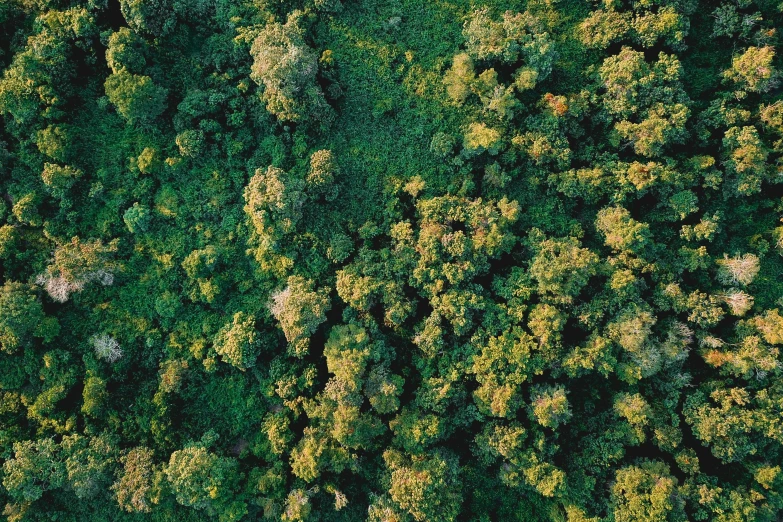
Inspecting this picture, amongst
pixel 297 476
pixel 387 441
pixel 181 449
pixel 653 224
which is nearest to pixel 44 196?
pixel 181 449

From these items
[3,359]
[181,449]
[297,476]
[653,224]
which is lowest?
[297,476]

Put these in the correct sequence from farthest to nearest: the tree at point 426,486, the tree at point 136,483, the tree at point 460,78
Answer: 1. the tree at point 460,78
2. the tree at point 136,483
3. the tree at point 426,486

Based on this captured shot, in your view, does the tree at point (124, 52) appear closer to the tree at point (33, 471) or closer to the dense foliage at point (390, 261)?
the dense foliage at point (390, 261)

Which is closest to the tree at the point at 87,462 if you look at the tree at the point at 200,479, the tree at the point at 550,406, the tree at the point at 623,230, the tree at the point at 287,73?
the tree at the point at 200,479

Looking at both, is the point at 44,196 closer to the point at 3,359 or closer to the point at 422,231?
the point at 3,359

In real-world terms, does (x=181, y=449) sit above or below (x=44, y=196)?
below

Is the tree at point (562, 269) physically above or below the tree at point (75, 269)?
below

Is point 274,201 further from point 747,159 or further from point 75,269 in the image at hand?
point 747,159
